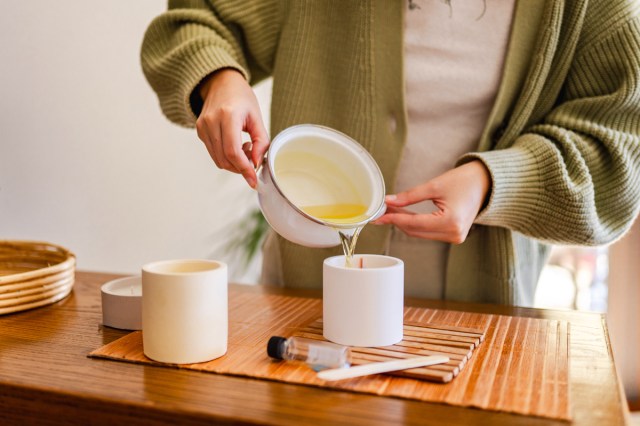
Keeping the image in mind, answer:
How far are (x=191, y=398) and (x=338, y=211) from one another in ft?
1.36

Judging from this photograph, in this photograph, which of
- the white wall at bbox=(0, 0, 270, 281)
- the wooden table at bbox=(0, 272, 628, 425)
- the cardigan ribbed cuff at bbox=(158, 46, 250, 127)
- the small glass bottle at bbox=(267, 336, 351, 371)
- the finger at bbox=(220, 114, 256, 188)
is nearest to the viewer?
the wooden table at bbox=(0, 272, 628, 425)

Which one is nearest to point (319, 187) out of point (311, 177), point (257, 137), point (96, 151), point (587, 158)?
point (311, 177)

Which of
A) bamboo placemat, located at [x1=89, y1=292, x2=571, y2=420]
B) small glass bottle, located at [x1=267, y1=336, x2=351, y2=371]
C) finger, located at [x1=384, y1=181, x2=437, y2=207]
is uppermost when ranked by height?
finger, located at [x1=384, y1=181, x2=437, y2=207]

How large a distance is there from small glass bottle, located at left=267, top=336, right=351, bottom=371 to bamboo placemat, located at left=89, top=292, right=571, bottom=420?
0.5 inches

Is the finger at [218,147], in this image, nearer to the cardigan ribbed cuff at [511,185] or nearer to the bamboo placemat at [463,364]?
the bamboo placemat at [463,364]

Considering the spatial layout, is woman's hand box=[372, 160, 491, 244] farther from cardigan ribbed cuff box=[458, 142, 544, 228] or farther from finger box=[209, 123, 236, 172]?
finger box=[209, 123, 236, 172]

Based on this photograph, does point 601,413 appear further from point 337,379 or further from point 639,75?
point 639,75

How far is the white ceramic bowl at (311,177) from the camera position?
0.84m

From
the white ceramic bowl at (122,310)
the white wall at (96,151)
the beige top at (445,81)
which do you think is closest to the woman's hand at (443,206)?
the beige top at (445,81)

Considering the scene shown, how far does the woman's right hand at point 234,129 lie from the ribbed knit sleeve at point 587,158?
37 centimetres

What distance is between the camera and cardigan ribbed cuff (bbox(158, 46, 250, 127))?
3.73 ft

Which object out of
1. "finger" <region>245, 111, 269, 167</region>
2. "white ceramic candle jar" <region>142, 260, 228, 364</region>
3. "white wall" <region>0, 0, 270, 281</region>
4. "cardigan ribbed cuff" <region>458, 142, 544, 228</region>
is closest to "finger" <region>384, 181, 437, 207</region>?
"cardigan ribbed cuff" <region>458, 142, 544, 228</region>

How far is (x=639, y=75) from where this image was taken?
1103 millimetres

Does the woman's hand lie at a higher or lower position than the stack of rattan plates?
higher
